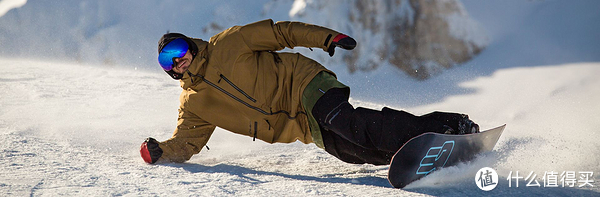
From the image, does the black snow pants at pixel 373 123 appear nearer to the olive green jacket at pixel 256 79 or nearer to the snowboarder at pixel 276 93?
the snowboarder at pixel 276 93

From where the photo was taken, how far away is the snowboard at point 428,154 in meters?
1.95

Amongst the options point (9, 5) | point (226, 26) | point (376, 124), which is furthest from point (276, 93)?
point (9, 5)

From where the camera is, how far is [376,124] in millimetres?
2098

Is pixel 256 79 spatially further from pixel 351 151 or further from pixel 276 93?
pixel 351 151

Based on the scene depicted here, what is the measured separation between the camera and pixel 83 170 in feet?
7.45

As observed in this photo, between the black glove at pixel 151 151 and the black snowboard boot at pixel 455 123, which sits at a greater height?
the black snowboard boot at pixel 455 123

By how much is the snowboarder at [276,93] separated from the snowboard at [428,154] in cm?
6

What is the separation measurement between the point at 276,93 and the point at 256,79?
108 millimetres

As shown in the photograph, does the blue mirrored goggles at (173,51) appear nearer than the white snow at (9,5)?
Yes

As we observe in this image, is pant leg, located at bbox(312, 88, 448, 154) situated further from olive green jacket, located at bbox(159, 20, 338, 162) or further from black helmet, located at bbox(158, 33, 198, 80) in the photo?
black helmet, located at bbox(158, 33, 198, 80)

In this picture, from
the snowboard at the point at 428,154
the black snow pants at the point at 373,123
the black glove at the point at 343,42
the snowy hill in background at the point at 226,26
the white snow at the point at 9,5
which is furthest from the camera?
the white snow at the point at 9,5

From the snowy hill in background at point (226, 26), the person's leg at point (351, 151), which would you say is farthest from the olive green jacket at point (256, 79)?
the snowy hill in background at point (226, 26)

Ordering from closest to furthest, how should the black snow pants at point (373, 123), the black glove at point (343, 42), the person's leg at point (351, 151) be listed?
the black snow pants at point (373, 123), the black glove at point (343, 42), the person's leg at point (351, 151)

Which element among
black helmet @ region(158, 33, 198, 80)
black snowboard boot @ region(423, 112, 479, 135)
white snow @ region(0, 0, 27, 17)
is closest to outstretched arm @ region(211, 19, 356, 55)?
black helmet @ region(158, 33, 198, 80)
